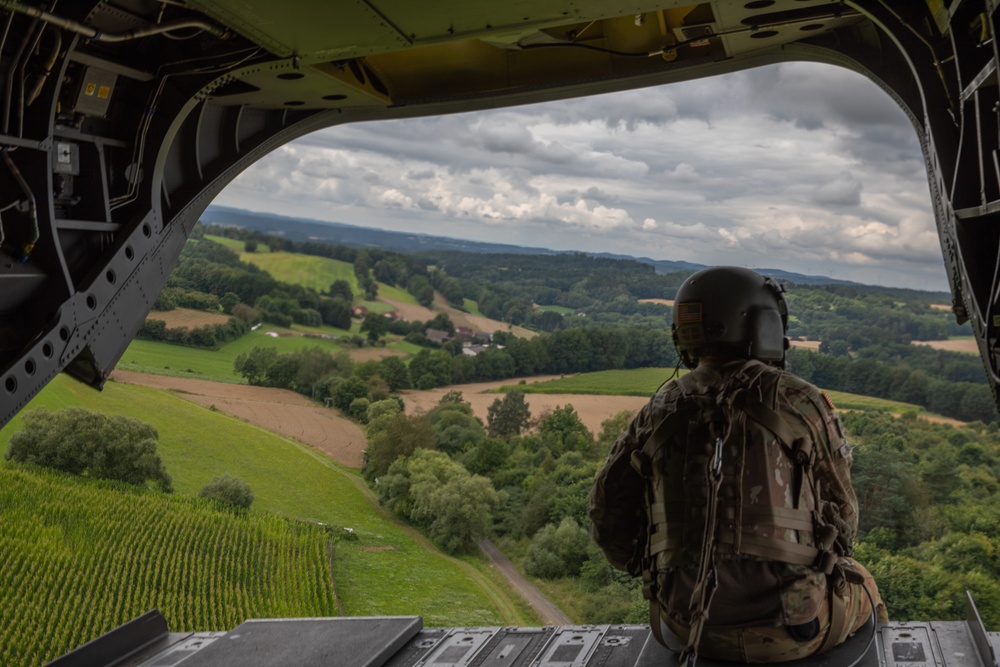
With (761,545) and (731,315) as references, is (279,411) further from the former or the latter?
(761,545)

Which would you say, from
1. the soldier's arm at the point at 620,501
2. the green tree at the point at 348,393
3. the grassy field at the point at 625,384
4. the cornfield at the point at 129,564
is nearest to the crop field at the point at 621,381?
the grassy field at the point at 625,384

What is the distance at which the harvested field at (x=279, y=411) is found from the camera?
1919cm

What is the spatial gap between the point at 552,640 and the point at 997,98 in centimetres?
240

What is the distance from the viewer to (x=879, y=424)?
12367 mm

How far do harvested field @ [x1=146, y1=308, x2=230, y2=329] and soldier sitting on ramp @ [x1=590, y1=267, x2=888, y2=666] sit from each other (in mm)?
17653

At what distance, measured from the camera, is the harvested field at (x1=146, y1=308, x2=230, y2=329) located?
18703 millimetres

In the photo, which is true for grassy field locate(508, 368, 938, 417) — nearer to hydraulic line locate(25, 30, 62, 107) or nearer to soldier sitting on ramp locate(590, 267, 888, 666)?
soldier sitting on ramp locate(590, 267, 888, 666)

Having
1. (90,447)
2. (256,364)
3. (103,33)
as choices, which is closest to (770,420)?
(103,33)

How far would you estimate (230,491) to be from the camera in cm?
1847

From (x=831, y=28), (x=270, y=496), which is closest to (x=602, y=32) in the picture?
(x=831, y=28)

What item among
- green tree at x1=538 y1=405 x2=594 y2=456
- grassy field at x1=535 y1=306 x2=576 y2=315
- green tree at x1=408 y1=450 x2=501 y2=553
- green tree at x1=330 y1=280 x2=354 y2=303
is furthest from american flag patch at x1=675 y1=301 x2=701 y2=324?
green tree at x1=330 y1=280 x2=354 y2=303

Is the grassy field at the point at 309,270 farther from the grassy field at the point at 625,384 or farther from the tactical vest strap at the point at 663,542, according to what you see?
the tactical vest strap at the point at 663,542

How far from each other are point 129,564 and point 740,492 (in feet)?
→ 56.5

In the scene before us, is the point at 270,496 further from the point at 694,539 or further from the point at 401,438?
the point at 694,539
